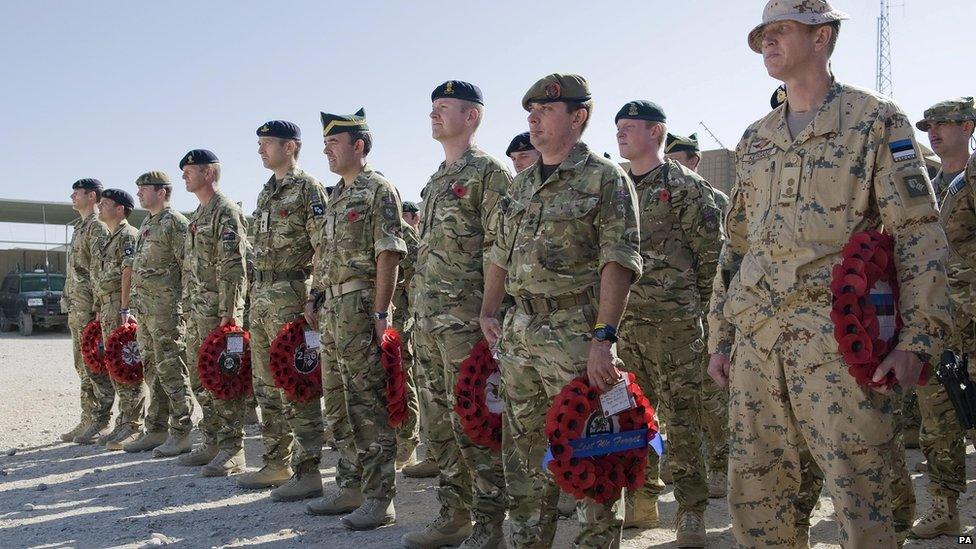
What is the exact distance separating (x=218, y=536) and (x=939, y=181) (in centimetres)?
501

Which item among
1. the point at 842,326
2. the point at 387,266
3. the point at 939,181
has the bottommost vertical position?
the point at 842,326

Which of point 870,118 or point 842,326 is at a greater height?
point 870,118

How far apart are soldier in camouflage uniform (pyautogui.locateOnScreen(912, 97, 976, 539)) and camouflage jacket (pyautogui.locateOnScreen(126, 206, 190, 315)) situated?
6338 millimetres

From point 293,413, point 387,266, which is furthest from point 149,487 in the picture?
point 387,266

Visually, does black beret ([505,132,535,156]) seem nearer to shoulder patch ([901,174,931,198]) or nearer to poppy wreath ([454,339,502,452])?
poppy wreath ([454,339,502,452])

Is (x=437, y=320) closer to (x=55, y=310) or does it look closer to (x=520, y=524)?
(x=520, y=524)

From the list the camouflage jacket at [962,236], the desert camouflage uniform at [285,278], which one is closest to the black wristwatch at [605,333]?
the camouflage jacket at [962,236]

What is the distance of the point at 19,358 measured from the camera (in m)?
17.5

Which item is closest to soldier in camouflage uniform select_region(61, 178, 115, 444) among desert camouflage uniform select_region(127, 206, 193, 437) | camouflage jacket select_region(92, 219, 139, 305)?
camouflage jacket select_region(92, 219, 139, 305)

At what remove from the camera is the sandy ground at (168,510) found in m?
5.09

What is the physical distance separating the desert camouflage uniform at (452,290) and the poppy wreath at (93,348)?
18.3 ft

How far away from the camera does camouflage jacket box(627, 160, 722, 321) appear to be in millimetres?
5023

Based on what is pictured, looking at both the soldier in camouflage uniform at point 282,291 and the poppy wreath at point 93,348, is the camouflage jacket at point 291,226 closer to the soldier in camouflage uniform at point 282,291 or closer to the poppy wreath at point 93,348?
the soldier in camouflage uniform at point 282,291

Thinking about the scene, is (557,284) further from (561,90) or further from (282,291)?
(282,291)
